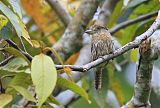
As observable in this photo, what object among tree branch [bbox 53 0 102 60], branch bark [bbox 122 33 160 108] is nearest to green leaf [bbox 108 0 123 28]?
tree branch [bbox 53 0 102 60]

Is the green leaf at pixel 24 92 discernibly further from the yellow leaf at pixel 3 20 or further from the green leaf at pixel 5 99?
the yellow leaf at pixel 3 20

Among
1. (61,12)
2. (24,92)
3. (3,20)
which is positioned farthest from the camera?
(61,12)

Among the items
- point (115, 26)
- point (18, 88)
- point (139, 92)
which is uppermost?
point (115, 26)

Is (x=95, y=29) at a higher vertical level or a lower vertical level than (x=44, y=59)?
higher

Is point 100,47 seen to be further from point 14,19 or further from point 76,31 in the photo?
point 76,31

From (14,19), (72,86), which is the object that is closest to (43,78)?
(14,19)

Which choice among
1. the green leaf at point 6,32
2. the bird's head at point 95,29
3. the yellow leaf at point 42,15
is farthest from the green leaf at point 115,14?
the green leaf at point 6,32

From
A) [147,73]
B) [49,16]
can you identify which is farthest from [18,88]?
[49,16]

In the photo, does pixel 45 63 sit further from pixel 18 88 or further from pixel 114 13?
pixel 114 13

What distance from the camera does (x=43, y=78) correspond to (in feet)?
4.70

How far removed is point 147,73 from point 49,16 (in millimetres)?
1507

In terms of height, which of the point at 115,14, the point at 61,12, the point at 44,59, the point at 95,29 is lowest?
the point at 44,59

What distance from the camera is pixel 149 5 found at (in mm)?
2520

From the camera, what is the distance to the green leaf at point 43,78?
1422 millimetres
